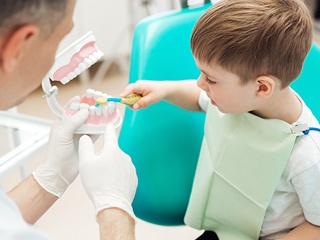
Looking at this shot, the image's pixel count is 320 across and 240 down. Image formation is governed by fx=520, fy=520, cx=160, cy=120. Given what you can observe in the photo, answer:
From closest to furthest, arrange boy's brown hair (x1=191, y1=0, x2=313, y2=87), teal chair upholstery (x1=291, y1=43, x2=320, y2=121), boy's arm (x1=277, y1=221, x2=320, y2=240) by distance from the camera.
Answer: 1. boy's brown hair (x1=191, y1=0, x2=313, y2=87)
2. boy's arm (x1=277, y1=221, x2=320, y2=240)
3. teal chair upholstery (x1=291, y1=43, x2=320, y2=121)

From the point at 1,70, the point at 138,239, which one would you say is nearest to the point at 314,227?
the point at 1,70

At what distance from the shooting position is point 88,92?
1.15m

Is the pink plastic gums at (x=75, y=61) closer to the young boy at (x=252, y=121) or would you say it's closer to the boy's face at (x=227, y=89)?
the young boy at (x=252, y=121)

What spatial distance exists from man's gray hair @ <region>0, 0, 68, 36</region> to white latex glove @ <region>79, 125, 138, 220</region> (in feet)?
1.17

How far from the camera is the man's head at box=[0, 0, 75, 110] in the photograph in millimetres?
716

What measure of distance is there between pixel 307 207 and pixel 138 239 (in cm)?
106

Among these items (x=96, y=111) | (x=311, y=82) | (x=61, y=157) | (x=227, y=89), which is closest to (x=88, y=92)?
(x=96, y=111)

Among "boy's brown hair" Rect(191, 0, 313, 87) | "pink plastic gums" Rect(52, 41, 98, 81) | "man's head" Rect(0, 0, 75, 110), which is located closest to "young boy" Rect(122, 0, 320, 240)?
"boy's brown hair" Rect(191, 0, 313, 87)

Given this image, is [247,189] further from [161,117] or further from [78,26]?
[78,26]

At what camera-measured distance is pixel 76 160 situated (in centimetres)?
119

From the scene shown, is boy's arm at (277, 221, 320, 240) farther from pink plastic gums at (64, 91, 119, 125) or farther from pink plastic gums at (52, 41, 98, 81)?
pink plastic gums at (52, 41, 98, 81)

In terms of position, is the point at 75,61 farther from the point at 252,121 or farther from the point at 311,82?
the point at 311,82

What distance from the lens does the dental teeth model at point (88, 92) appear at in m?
1.09

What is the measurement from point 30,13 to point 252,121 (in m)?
0.57
